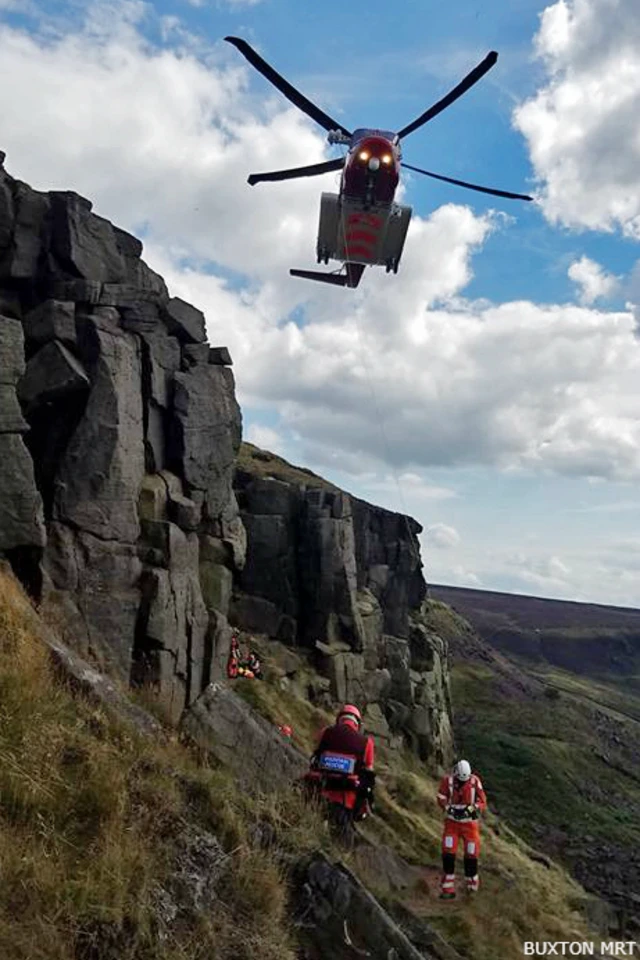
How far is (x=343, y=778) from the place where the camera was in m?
10.1

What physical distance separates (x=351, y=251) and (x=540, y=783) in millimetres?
41267

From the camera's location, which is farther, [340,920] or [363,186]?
[363,186]

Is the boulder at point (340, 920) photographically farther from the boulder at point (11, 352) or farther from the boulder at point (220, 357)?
the boulder at point (220, 357)

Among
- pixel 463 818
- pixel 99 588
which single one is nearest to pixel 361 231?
pixel 99 588

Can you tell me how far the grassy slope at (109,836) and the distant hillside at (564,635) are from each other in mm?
138622

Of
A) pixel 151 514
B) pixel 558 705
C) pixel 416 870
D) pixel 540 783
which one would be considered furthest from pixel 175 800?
pixel 558 705

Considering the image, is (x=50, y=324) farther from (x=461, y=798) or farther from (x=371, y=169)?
(x=461, y=798)

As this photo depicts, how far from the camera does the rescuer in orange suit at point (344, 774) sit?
32.9 ft

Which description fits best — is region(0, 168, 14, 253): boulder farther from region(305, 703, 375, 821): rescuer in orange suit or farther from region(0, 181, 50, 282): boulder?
region(305, 703, 375, 821): rescuer in orange suit

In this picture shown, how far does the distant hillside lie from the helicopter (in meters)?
Result: 129

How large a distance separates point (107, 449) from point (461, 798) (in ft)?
35.1

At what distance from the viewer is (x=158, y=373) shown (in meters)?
20.3

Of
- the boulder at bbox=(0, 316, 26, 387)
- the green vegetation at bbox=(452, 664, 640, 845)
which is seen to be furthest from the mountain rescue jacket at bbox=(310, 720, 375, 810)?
the green vegetation at bbox=(452, 664, 640, 845)

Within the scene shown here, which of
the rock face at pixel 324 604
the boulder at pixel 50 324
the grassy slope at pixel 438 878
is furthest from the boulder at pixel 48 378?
the rock face at pixel 324 604
